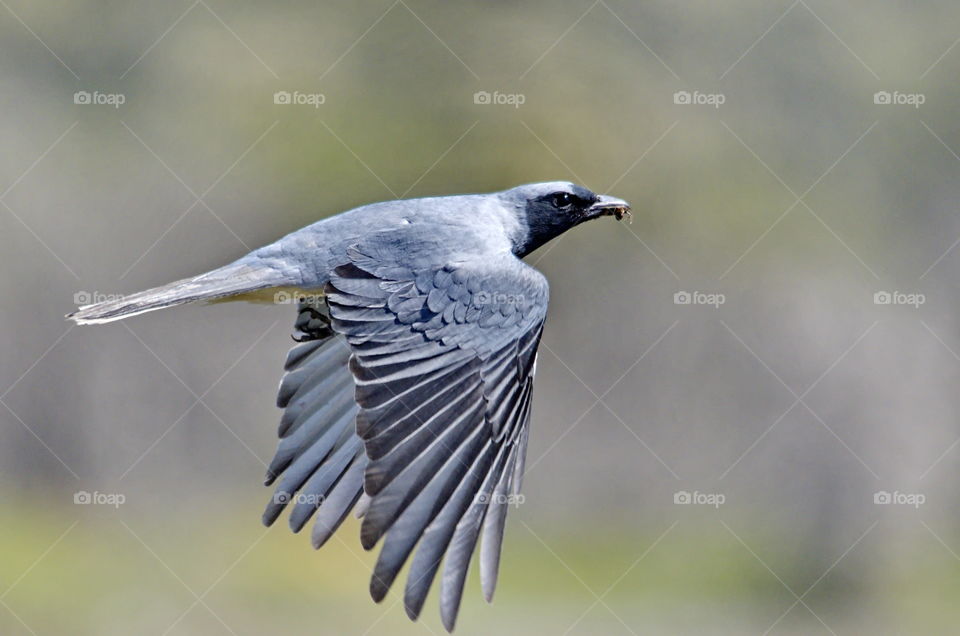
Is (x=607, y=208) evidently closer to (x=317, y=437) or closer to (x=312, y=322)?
(x=312, y=322)

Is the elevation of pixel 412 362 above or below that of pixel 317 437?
above

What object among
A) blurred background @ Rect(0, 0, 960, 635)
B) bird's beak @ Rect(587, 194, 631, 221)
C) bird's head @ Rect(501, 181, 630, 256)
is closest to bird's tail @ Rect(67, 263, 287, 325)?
bird's head @ Rect(501, 181, 630, 256)

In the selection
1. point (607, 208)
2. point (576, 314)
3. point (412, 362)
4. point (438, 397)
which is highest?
point (607, 208)

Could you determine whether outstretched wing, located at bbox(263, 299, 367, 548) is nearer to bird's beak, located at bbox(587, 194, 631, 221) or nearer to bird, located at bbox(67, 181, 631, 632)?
bird, located at bbox(67, 181, 631, 632)

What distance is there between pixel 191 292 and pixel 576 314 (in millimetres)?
8558

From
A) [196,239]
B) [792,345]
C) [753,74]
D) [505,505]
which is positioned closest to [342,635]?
[196,239]

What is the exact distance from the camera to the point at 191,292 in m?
5.54

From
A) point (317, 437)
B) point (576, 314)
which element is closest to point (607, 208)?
point (317, 437)

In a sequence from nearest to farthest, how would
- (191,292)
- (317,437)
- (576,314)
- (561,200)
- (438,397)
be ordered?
(438,397) < (191,292) < (317,437) < (561,200) < (576,314)

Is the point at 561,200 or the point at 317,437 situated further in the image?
the point at 561,200

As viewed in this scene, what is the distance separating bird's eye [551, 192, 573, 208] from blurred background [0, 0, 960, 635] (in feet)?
21.7

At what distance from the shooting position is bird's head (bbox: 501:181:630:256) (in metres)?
6.11

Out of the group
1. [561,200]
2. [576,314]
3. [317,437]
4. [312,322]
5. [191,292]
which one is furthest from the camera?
[576,314]

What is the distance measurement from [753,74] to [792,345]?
354 cm
